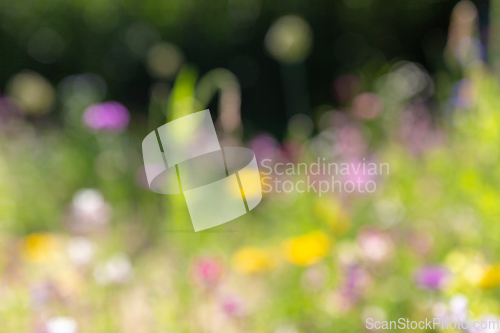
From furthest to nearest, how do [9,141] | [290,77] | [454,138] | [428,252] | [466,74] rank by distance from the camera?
[290,77], [9,141], [454,138], [466,74], [428,252]

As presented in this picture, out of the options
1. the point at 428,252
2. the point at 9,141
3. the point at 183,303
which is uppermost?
the point at 183,303

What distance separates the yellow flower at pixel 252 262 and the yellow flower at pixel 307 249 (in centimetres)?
6

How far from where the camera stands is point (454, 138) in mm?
1726

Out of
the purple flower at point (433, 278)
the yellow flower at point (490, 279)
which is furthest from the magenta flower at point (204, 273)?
the yellow flower at point (490, 279)

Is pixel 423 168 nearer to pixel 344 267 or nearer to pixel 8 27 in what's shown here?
pixel 344 267

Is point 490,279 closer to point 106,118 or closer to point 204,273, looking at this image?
point 204,273

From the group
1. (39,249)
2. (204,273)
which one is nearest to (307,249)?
(204,273)

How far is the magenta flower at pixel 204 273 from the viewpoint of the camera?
97cm

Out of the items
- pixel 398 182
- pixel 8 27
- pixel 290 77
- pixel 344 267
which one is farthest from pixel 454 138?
pixel 8 27

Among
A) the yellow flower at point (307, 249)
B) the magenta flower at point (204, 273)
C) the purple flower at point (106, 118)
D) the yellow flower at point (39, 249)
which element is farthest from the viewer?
the yellow flower at point (39, 249)

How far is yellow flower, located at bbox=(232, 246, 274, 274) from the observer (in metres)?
1.28

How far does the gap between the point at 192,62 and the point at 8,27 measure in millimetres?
1682

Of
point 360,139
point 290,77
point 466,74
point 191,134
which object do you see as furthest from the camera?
point 290,77

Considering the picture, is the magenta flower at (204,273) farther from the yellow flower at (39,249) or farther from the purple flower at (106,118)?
the yellow flower at (39,249)
